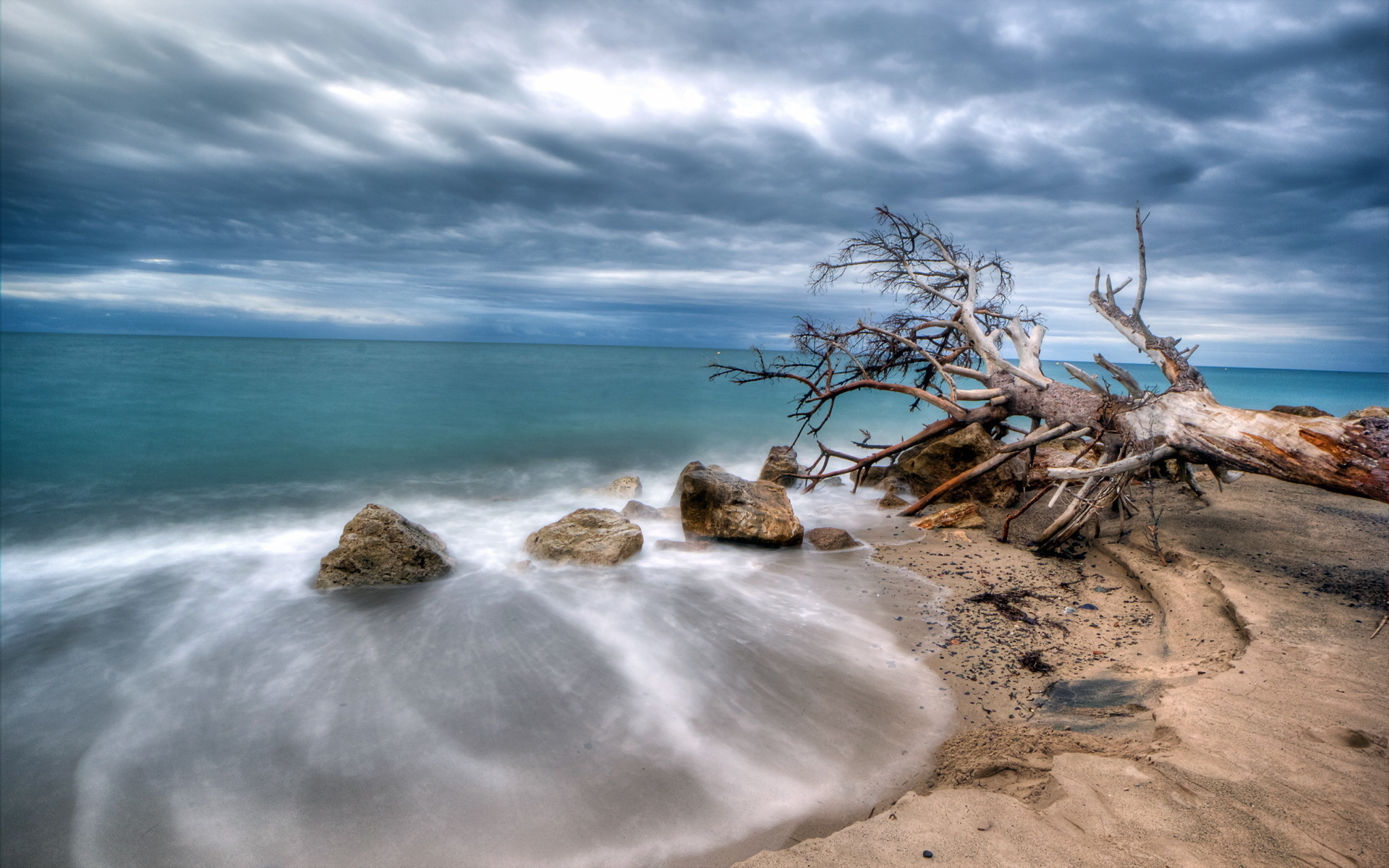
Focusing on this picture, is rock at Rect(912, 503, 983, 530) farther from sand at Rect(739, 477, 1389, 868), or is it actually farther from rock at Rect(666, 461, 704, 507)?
rock at Rect(666, 461, 704, 507)

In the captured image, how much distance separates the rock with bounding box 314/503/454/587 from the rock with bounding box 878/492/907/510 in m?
6.55

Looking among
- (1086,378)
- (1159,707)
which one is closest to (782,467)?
(1086,378)

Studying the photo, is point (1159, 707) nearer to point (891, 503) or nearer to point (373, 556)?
point (891, 503)

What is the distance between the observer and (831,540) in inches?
298

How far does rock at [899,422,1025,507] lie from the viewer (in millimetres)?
8875

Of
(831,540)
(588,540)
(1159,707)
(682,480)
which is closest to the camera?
(1159,707)

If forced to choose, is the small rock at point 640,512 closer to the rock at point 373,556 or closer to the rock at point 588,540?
the rock at point 588,540

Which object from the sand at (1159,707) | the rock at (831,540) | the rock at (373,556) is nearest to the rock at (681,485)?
the rock at (831,540)

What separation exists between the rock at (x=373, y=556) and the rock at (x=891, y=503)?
6546mm

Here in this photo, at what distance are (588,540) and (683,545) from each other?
120 cm

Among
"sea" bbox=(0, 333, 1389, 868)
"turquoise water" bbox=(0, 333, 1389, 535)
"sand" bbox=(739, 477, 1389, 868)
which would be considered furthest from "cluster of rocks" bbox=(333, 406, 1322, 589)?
"turquoise water" bbox=(0, 333, 1389, 535)

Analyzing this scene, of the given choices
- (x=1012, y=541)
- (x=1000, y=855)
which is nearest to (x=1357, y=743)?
(x=1000, y=855)

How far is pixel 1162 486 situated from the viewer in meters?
8.34

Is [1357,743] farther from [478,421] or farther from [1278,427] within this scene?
[478,421]
